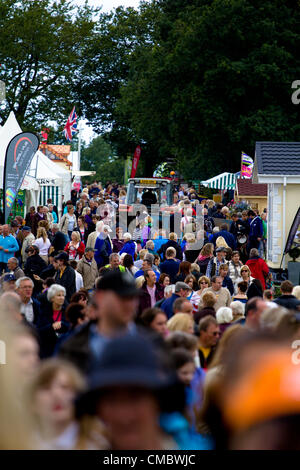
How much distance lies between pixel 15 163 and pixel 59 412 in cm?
1821

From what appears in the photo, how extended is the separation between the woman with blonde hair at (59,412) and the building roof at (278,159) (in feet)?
61.4

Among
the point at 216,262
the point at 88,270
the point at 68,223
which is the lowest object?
the point at 88,270

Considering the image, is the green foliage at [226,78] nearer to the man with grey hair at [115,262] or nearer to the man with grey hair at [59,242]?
the man with grey hair at [59,242]

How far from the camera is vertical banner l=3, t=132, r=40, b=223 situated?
20.1 meters

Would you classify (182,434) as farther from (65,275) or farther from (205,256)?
(205,256)

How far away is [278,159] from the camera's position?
21859 mm

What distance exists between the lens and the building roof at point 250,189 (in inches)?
1347

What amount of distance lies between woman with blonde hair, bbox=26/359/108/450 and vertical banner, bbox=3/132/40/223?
1736cm

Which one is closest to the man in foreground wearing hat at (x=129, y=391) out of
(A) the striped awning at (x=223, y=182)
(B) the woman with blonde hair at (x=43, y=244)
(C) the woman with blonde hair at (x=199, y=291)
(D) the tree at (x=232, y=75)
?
(C) the woman with blonde hair at (x=199, y=291)

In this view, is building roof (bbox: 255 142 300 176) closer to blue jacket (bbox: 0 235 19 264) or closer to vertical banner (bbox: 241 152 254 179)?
blue jacket (bbox: 0 235 19 264)

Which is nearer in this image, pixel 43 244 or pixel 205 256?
pixel 205 256

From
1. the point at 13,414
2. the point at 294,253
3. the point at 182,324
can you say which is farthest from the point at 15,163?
the point at 13,414

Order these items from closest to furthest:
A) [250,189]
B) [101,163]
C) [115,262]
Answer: [115,262] → [250,189] → [101,163]
